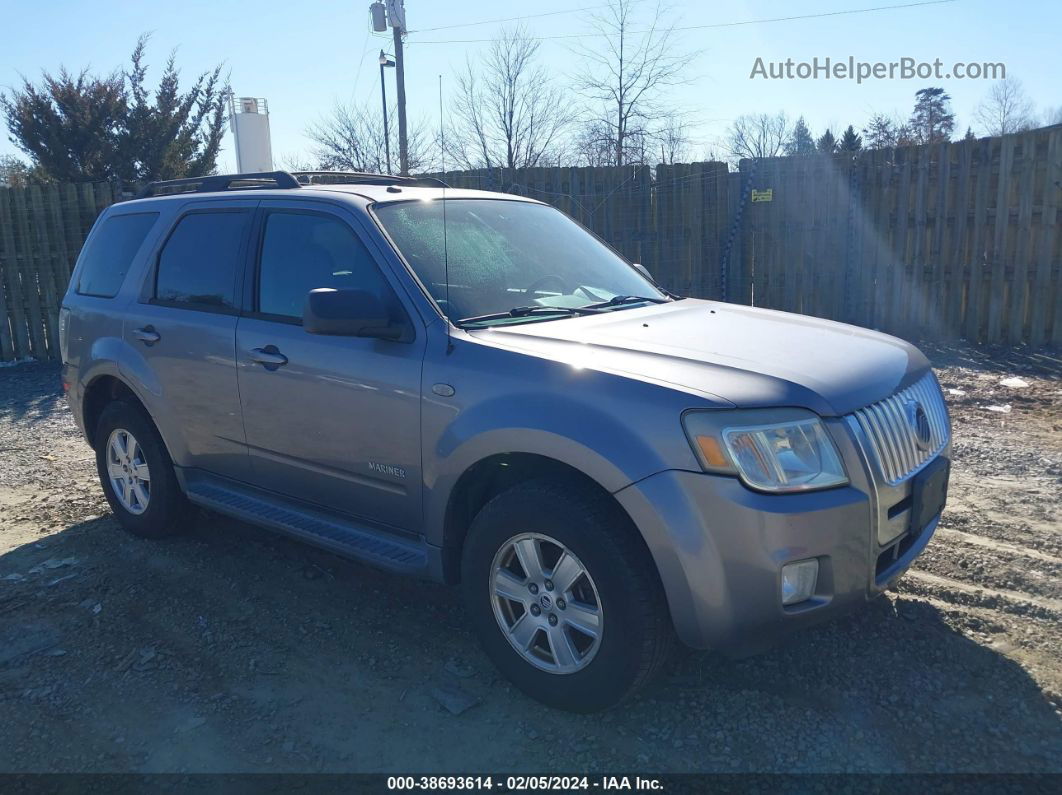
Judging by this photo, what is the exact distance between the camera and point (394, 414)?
3.52m

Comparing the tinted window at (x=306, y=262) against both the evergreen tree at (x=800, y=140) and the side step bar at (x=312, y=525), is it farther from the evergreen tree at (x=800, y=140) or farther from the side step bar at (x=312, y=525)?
the evergreen tree at (x=800, y=140)

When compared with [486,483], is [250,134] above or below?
above

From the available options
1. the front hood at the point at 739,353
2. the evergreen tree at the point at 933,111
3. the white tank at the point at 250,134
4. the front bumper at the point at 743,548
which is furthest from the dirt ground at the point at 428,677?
the evergreen tree at the point at 933,111

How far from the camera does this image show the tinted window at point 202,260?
4.43 meters

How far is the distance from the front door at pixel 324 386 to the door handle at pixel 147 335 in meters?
0.75

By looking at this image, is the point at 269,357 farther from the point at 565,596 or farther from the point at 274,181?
the point at 565,596

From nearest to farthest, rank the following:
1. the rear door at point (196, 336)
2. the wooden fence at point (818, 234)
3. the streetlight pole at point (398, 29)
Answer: the rear door at point (196, 336) < the wooden fence at point (818, 234) < the streetlight pole at point (398, 29)

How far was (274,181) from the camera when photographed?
4.70 meters

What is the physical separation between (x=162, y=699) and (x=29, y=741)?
460 mm

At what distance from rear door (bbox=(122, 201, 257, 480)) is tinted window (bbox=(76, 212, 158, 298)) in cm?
31

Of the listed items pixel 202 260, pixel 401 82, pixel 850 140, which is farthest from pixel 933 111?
pixel 202 260

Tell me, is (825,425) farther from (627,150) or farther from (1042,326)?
(627,150)

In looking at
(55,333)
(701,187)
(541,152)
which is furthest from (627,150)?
(55,333)

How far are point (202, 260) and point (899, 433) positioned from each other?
11.6 ft
